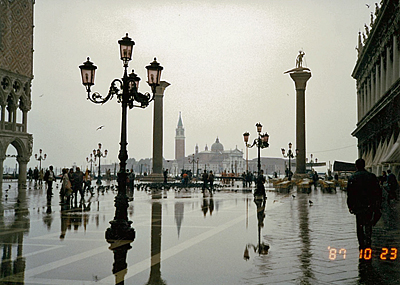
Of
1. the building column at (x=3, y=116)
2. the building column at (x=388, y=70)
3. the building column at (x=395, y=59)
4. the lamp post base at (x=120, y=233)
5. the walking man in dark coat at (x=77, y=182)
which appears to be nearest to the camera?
the lamp post base at (x=120, y=233)

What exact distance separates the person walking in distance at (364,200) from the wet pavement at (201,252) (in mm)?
504

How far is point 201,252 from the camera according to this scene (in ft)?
26.0

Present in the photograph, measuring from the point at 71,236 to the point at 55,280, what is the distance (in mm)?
4020

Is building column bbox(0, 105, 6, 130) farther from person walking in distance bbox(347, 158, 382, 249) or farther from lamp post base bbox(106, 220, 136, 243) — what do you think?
person walking in distance bbox(347, 158, 382, 249)

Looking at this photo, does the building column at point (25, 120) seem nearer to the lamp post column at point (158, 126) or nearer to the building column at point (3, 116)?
the building column at point (3, 116)

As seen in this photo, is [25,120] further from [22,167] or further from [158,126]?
[158,126]

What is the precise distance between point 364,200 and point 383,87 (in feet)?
95.5

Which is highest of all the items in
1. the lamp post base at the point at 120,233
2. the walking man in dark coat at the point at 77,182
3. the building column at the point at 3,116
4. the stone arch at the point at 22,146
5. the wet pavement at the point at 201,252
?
the building column at the point at 3,116

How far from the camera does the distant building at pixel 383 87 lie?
26891 mm

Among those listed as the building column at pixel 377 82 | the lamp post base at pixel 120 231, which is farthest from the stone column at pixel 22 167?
the lamp post base at pixel 120 231

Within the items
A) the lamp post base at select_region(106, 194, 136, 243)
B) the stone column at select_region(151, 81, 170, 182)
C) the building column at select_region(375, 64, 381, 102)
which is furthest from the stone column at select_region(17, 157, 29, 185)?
the lamp post base at select_region(106, 194, 136, 243)

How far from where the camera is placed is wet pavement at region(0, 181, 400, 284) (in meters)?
6.11

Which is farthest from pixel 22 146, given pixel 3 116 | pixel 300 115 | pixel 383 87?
pixel 383 87

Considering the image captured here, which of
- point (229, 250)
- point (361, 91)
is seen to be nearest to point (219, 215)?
point (229, 250)
